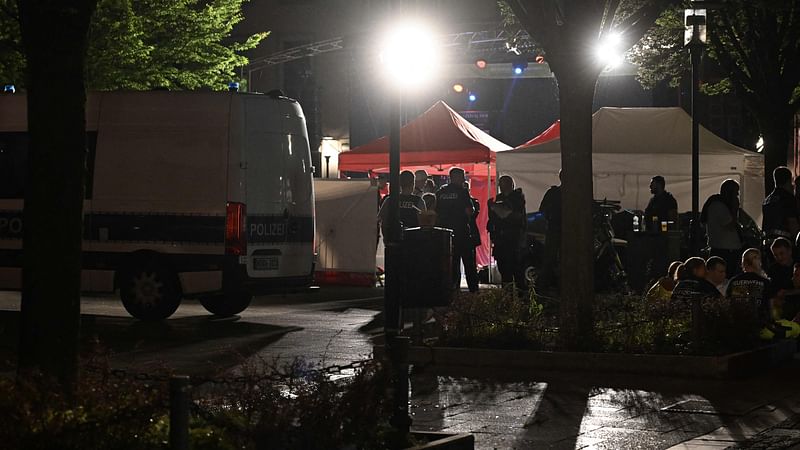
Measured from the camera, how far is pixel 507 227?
2106 centimetres

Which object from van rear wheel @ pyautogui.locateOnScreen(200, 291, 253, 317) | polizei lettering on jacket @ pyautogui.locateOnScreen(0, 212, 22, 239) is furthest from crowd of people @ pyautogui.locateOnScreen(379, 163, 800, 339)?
polizei lettering on jacket @ pyautogui.locateOnScreen(0, 212, 22, 239)

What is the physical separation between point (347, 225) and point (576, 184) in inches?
411

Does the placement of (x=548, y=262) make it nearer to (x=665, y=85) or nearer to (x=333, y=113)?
(x=665, y=85)

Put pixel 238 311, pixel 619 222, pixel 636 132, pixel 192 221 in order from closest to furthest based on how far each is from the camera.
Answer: pixel 192 221, pixel 238 311, pixel 619 222, pixel 636 132

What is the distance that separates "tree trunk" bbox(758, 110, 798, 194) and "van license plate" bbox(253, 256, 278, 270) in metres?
14.2

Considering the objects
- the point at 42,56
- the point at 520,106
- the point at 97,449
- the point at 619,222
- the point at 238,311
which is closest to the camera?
the point at 97,449

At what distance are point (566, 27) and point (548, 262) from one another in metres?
7.80

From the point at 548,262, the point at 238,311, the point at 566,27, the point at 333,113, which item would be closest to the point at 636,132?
→ the point at 548,262

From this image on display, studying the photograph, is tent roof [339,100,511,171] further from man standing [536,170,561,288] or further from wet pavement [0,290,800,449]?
wet pavement [0,290,800,449]

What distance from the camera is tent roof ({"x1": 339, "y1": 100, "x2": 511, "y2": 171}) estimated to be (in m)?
27.8

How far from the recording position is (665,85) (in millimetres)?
46719

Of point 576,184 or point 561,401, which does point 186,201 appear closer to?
point 576,184

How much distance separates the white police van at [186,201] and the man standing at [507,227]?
407cm

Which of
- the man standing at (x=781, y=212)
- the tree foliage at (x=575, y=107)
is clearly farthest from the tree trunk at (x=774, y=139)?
the tree foliage at (x=575, y=107)
